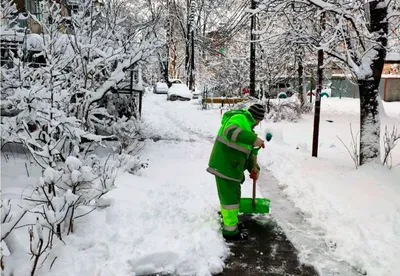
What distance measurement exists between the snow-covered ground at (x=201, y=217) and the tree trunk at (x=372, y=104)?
0.36 metres

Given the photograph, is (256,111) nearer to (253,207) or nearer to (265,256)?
(253,207)

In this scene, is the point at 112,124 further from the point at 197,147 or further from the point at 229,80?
the point at 229,80

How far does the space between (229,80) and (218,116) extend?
479 cm

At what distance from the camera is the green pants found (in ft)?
14.1

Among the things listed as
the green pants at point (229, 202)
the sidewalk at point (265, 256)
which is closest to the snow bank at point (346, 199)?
the sidewalk at point (265, 256)

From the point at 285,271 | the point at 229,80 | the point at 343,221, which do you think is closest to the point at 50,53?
the point at 285,271

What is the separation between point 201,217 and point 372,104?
4057 mm

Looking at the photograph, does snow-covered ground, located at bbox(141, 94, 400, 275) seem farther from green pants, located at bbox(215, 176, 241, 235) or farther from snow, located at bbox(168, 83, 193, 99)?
snow, located at bbox(168, 83, 193, 99)

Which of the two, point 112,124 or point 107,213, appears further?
point 112,124

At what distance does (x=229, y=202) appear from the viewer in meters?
4.29

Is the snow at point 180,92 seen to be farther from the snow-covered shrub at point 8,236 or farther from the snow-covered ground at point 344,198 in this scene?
the snow-covered shrub at point 8,236

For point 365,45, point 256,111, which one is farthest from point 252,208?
point 365,45

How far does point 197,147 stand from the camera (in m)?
10.2

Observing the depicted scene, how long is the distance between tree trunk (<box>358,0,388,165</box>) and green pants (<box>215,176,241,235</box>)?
A: 3752 mm
